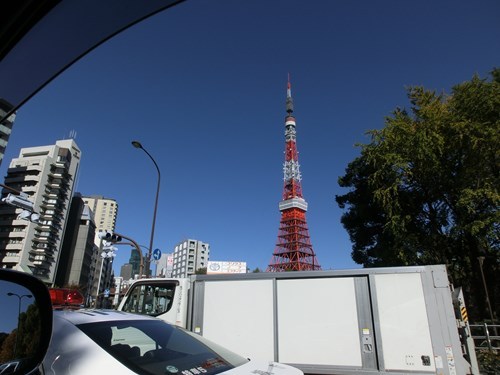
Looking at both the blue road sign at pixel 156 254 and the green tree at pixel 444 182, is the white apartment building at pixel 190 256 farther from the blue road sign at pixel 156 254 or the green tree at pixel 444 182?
the blue road sign at pixel 156 254

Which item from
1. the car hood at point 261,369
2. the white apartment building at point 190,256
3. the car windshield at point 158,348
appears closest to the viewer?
the car windshield at point 158,348

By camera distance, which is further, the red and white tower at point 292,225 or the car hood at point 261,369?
the red and white tower at point 292,225

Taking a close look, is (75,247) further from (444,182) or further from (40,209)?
(444,182)

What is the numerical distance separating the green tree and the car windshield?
61.8 ft

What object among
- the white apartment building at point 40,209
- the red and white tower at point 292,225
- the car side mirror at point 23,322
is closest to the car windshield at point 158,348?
the car side mirror at point 23,322

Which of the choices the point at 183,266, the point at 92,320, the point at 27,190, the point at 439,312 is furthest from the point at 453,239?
the point at 183,266

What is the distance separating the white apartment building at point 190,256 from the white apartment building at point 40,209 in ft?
226

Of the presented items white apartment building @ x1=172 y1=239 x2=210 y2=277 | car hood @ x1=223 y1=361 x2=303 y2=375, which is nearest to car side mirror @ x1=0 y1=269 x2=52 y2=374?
car hood @ x1=223 y1=361 x2=303 y2=375

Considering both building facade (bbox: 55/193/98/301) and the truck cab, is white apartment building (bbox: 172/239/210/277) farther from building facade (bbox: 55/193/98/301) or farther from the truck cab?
the truck cab

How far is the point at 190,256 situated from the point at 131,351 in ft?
532

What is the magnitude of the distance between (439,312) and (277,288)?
315 centimetres

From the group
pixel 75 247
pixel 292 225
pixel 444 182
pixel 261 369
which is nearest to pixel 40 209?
pixel 75 247

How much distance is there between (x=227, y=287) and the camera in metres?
8.24

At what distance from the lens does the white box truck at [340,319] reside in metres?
6.56
